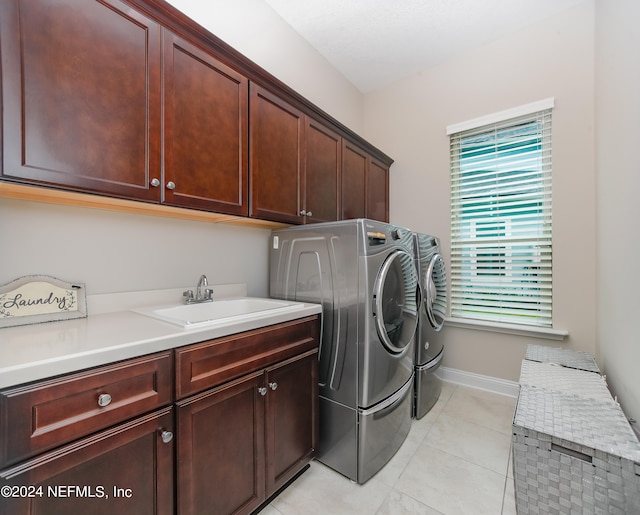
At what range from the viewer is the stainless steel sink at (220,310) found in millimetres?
1255

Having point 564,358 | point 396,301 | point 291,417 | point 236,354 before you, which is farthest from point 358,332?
point 564,358

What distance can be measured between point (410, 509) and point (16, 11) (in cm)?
248

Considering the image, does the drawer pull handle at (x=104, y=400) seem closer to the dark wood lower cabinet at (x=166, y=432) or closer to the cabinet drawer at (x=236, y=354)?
the dark wood lower cabinet at (x=166, y=432)

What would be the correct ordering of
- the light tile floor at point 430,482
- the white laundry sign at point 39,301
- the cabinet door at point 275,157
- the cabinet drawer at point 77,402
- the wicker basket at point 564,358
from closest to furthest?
the cabinet drawer at point 77,402 < the white laundry sign at point 39,301 < the light tile floor at point 430,482 < the cabinet door at point 275,157 < the wicker basket at point 564,358

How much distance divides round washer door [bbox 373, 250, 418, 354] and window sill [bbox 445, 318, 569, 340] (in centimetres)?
97

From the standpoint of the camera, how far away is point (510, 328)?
98.6 inches

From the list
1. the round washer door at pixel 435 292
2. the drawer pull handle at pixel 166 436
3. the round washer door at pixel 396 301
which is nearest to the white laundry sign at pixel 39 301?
the drawer pull handle at pixel 166 436

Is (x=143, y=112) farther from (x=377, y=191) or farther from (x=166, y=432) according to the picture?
(x=377, y=191)

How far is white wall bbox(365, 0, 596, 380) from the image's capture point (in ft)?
7.37

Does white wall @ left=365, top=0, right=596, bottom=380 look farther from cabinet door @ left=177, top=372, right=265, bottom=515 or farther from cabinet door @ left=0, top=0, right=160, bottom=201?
cabinet door @ left=0, top=0, right=160, bottom=201

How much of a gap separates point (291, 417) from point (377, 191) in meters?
2.23

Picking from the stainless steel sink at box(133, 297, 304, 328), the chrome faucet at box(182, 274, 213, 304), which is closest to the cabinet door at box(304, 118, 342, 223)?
the stainless steel sink at box(133, 297, 304, 328)

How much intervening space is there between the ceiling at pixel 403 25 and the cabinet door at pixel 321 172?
38.3 inches

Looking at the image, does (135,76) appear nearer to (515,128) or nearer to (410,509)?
(410,509)
